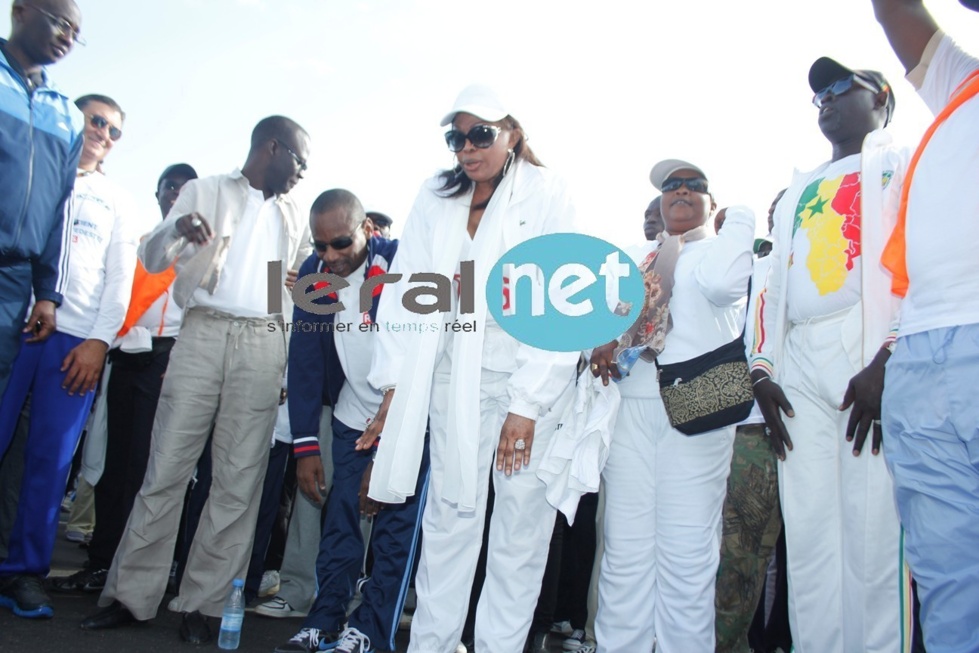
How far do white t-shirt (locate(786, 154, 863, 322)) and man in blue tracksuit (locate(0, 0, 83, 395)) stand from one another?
11.0ft

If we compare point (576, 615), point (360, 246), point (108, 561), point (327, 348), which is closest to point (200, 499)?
point (108, 561)

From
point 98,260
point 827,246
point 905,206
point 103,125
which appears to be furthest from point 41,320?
point 905,206

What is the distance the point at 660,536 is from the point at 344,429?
5.22ft

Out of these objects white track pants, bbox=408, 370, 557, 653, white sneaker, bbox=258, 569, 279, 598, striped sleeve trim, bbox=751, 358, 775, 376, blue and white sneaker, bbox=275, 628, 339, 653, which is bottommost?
white sneaker, bbox=258, 569, 279, 598

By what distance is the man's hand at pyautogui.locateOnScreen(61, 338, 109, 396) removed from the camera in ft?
12.8

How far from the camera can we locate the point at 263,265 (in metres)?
4.06

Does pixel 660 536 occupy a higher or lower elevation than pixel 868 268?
A: lower

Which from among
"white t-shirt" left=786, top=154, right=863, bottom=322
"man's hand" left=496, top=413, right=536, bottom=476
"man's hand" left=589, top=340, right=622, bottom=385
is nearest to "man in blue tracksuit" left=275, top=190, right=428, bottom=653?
"man's hand" left=496, top=413, right=536, bottom=476

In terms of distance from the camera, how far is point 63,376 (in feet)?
13.0

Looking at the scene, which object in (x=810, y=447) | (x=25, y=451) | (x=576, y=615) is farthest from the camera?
(x=576, y=615)

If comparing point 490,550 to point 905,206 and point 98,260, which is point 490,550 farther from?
point 98,260

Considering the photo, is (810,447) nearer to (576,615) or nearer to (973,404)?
(973,404)

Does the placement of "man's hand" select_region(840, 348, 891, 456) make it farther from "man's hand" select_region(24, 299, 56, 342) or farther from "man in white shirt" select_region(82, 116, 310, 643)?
"man's hand" select_region(24, 299, 56, 342)

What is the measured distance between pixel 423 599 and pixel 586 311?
1391mm
